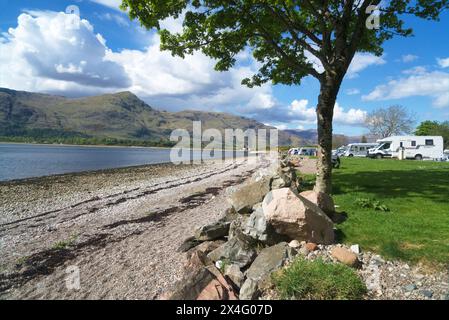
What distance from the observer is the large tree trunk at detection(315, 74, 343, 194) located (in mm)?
13367

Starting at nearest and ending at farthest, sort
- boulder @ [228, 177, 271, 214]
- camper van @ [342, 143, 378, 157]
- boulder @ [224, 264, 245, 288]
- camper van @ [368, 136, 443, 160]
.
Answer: boulder @ [224, 264, 245, 288], boulder @ [228, 177, 271, 214], camper van @ [368, 136, 443, 160], camper van @ [342, 143, 378, 157]

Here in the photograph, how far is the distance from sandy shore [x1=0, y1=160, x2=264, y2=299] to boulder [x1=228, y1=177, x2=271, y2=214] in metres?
1.94

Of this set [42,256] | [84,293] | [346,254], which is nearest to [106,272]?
[84,293]

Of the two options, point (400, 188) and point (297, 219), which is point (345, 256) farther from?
point (400, 188)

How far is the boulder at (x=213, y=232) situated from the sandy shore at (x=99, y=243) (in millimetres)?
831

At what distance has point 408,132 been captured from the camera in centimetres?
9881

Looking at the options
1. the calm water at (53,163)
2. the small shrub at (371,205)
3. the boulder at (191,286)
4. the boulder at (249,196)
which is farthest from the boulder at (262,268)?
the calm water at (53,163)

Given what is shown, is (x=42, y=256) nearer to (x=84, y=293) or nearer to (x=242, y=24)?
(x=84, y=293)

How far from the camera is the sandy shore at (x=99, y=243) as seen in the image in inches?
299

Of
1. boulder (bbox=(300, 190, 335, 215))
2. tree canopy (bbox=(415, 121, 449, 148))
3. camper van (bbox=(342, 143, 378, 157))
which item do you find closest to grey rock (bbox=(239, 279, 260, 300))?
boulder (bbox=(300, 190, 335, 215))

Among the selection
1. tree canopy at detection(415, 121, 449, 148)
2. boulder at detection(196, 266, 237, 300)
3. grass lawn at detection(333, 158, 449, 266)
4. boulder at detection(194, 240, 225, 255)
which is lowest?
boulder at detection(194, 240, 225, 255)

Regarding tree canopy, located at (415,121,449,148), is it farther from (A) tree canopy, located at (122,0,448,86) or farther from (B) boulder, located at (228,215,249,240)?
(B) boulder, located at (228,215,249,240)

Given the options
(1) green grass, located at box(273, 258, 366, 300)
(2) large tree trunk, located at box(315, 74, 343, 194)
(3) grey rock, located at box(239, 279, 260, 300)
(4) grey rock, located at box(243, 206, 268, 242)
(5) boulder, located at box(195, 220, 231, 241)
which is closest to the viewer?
(1) green grass, located at box(273, 258, 366, 300)

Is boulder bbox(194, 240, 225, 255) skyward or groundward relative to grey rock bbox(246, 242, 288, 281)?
groundward
